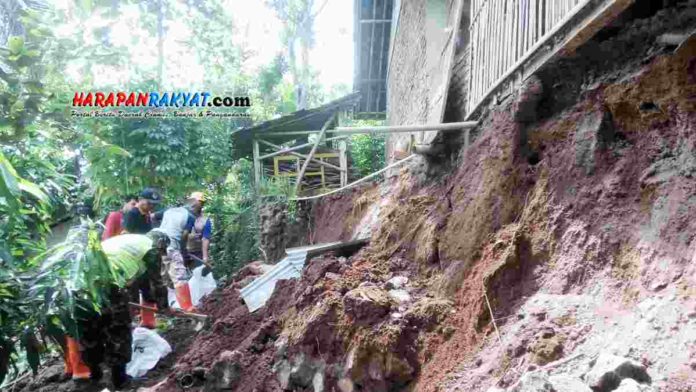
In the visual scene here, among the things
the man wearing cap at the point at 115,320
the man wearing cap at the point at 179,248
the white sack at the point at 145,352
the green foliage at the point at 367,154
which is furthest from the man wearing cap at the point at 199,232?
the green foliage at the point at 367,154

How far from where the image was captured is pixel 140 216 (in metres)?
6.36

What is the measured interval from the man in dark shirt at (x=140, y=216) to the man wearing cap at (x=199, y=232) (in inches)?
36.4

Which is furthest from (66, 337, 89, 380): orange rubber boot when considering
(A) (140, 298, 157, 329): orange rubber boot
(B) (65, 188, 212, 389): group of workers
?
(A) (140, 298, 157, 329): orange rubber boot

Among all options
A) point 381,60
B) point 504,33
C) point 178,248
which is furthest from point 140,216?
point 381,60

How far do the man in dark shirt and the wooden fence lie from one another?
14.6ft

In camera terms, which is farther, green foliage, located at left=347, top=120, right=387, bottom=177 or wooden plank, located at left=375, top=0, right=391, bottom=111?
green foliage, located at left=347, top=120, right=387, bottom=177

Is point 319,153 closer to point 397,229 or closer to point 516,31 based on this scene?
point 397,229

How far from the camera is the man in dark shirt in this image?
6277mm

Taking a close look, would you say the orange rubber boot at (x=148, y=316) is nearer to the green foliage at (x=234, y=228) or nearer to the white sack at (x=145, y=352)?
the white sack at (x=145, y=352)

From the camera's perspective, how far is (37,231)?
4891 millimetres

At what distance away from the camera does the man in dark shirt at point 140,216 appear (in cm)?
628

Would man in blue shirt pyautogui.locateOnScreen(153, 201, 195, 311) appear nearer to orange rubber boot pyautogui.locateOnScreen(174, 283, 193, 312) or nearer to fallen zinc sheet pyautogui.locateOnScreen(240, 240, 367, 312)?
orange rubber boot pyautogui.locateOnScreen(174, 283, 193, 312)

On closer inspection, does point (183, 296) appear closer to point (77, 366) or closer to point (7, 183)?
point (77, 366)

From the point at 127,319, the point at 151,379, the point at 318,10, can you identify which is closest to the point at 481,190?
the point at 127,319
